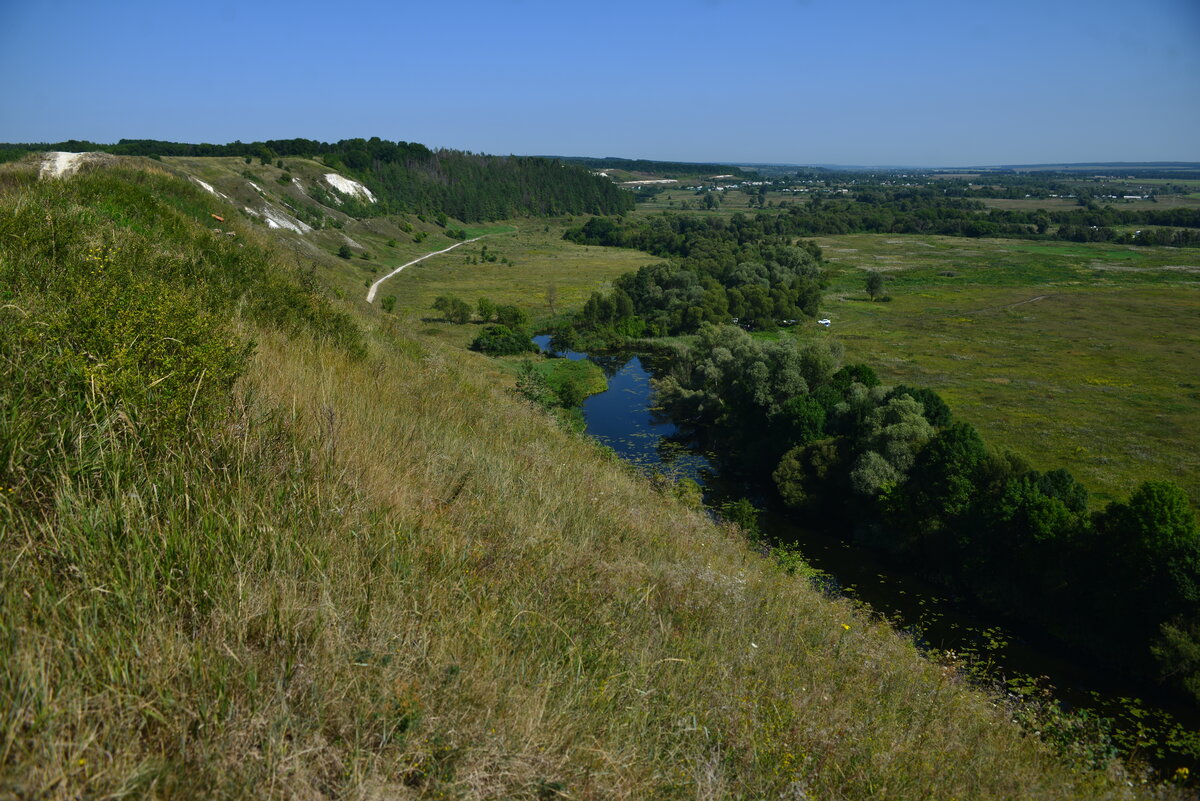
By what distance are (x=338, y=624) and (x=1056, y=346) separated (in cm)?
5915

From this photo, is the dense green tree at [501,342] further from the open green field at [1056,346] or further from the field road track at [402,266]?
the open green field at [1056,346]

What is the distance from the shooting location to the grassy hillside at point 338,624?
7.74 ft

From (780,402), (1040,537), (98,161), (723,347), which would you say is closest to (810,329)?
(723,347)

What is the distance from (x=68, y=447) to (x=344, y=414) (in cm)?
210

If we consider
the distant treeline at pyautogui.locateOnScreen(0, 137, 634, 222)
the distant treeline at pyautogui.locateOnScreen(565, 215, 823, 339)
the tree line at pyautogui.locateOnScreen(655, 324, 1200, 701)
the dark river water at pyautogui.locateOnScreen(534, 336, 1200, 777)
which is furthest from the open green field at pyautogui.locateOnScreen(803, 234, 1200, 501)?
the distant treeline at pyautogui.locateOnScreen(0, 137, 634, 222)

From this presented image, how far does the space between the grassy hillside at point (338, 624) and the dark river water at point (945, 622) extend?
18.9 ft

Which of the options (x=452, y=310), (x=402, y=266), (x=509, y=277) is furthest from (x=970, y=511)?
(x=402, y=266)

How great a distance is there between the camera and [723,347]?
37844 mm

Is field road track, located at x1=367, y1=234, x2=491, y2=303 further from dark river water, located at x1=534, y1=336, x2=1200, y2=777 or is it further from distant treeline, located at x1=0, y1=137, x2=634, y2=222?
dark river water, located at x1=534, y1=336, x2=1200, y2=777

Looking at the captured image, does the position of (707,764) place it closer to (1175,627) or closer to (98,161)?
(1175,627)

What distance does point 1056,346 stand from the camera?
50.4 metres

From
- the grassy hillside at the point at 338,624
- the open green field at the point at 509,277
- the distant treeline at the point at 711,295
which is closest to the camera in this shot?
the grassy hillside at the point at 338,624

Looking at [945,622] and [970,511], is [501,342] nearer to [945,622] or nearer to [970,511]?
[970,511]

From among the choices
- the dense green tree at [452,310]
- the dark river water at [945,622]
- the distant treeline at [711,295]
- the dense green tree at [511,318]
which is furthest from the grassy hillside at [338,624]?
the distant treeline at [711,295]
